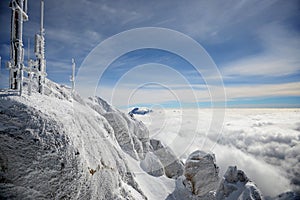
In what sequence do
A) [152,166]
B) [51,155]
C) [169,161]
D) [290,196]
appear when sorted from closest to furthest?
[51,155]
[290,196]
[152,166]
[169,161]

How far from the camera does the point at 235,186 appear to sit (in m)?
22.7

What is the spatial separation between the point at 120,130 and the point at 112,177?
19.4 meters

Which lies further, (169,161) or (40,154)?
(169,161)

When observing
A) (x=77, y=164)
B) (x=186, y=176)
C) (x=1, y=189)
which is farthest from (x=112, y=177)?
(x=186, y=176)

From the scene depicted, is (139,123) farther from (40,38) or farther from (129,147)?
(40,38)

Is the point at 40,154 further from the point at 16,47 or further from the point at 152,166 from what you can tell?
the point at 152,166

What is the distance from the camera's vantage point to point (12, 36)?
31.2ft

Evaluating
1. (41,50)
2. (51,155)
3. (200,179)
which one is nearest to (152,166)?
(200,179)

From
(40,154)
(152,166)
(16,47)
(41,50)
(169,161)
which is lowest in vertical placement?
(169,161)

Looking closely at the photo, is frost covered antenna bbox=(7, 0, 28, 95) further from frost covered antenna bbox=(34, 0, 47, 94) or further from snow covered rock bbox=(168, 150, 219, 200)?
snow covered rock bbox=(168, 150, 219, 200)

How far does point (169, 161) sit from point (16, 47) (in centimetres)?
3727

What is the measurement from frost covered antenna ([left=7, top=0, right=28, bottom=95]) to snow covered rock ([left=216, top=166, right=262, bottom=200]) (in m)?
24.9

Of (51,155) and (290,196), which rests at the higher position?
(51,155)

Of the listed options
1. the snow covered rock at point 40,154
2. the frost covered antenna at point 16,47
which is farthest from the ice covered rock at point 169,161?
the frost covered antenna at point 16,47
